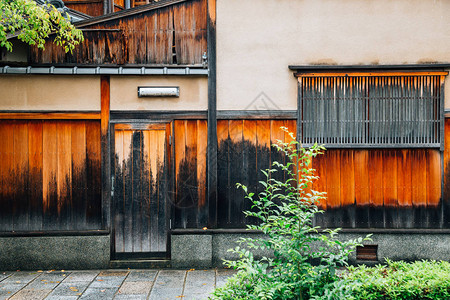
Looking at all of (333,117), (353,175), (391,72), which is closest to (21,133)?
(333,117)

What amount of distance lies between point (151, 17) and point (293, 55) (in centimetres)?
304

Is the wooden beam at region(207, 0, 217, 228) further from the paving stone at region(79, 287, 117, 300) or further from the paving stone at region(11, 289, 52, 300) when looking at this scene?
the paving stone at region(11, 289, 52, 300)

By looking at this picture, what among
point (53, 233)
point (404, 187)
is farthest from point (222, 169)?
point (404, 187)

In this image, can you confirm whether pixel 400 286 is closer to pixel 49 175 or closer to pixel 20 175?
pixel 49 175

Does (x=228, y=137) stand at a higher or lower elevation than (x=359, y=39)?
lower

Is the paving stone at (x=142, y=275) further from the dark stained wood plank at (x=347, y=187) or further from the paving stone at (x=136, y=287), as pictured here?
the dark stained wood plank at (x=347, y=187)

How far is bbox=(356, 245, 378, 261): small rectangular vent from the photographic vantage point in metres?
7.42

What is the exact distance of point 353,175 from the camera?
7.43 metres

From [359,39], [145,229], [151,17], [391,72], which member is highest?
[151,17]

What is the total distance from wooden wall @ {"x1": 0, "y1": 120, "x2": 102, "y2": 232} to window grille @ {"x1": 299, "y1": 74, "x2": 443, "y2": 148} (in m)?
4.45

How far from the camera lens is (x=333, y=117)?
24.2ft

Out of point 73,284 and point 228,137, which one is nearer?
point 73,284

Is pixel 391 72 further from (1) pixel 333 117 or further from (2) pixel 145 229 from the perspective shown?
(2) pixel 145 229

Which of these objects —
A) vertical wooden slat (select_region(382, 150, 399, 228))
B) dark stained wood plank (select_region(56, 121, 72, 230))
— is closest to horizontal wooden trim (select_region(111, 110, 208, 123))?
dark stained wood plank (select_region(56, 121, 72, 230))
